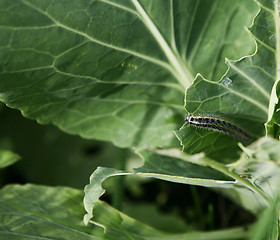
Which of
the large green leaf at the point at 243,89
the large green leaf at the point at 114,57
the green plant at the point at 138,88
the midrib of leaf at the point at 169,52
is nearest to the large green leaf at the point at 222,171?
the green plant at the point at 138,88

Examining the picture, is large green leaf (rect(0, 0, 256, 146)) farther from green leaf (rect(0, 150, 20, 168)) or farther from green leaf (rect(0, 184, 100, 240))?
green leaf (rect(0, 184, 100, 240))

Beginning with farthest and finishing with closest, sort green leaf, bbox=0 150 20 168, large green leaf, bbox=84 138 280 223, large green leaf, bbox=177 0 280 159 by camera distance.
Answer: green leaf, bbox=0 150 20 168 < large green leaf, bbox=177 0 280 159 < large green leaf, bbox=84 138 280 223

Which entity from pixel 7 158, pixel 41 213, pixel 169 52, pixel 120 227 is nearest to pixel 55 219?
pixel 41 213

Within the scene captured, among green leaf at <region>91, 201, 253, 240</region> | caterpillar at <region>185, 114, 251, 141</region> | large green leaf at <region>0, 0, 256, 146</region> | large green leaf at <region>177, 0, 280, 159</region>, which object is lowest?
green leaf at <region>91, 201, 253, 240</region>

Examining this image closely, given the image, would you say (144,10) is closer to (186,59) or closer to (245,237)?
(186,59)

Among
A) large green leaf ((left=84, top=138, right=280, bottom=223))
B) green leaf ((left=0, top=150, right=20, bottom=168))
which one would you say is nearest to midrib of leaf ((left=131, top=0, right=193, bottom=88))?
large green leaf ((left=84, top=138, right=280, bottom=223))

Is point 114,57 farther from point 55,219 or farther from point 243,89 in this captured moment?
point 55,219

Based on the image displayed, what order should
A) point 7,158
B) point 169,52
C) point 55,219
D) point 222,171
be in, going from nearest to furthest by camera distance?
point 222,171 → point 55,219 → point 169,52 → point 7,158

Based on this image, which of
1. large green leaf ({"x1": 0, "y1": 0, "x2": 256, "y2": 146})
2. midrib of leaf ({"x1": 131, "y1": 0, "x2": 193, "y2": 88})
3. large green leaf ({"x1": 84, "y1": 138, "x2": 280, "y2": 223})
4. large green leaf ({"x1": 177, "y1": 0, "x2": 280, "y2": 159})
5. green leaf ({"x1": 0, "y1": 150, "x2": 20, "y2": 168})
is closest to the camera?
large green leaf ({"x1": 84, "y1": 138, "x2": 280, "y2": 223})
